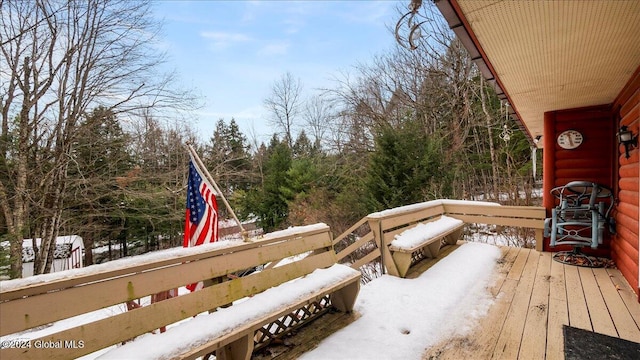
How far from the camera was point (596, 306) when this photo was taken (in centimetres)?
268

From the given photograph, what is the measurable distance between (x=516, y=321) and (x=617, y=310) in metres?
1.02

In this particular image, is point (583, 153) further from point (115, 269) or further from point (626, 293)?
point (115, 269)

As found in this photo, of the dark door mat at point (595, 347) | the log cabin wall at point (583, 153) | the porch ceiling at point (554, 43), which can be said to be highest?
the porch ceiling at point (554, 43)

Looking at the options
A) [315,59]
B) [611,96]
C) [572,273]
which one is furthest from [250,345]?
[315,59]

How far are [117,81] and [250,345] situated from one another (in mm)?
8910

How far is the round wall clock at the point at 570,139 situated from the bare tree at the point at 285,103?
19.0 m

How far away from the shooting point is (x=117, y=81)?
314 inches

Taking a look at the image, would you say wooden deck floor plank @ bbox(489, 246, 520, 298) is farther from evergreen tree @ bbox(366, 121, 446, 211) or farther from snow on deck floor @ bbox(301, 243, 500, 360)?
evergreen tree @ bbox(366, 121, 446, 211)

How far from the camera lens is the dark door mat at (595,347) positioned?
1.98 meters

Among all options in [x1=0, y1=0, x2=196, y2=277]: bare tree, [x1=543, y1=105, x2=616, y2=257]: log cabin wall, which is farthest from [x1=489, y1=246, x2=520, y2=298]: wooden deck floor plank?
[x1=0, y1=0, x2=196, y2=277]: bare tree

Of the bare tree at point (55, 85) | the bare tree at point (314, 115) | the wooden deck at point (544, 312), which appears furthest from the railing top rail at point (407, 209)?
the bare tree at point (314, 115)

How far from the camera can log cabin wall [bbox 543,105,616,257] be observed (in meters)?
4.00

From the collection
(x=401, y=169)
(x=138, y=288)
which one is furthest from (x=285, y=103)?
(x=138, y=288)

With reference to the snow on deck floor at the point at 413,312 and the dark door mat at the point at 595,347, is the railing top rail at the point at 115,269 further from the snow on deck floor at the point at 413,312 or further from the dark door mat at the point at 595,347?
the dark door mat at the point at 595,347
